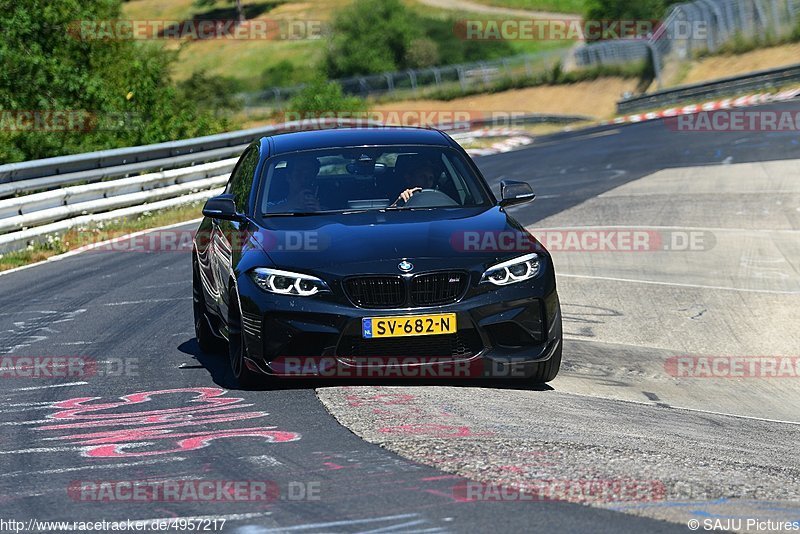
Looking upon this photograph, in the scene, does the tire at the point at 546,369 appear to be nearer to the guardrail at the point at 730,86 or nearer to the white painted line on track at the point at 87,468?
the white painted line on track at the point at 87,468

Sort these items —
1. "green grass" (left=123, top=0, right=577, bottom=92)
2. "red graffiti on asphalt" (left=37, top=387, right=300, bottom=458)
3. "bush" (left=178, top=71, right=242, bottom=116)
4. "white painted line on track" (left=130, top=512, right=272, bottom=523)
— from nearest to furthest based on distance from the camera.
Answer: "white painted line on track" (left=130, top=512, right=272, bottom=523) → "red graffiti on asphalt" (left=37, top=387, right=300, bottom=458) → "bush" (left=178, top=71, right=242, bottom=116) → "green grass" (left=123, top=0, right=577, bottom=92)

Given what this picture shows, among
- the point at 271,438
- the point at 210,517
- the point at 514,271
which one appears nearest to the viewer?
the point at 210,517

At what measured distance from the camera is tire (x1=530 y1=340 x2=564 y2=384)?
8016mm

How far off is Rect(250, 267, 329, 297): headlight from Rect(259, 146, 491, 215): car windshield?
102cm

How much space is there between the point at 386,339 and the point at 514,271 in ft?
2.93

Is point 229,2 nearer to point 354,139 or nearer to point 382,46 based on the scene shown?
point 382,46

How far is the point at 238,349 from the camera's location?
7898mm

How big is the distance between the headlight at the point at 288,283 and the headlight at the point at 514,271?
3.21 feet

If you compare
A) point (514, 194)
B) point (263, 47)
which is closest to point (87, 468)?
point (514, 194)

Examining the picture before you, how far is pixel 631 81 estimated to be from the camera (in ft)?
190

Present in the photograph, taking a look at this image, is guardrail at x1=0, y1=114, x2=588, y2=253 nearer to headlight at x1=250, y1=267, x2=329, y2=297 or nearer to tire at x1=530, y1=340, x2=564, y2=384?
headlight at x1=250, y1=267, x2=329, y2=297

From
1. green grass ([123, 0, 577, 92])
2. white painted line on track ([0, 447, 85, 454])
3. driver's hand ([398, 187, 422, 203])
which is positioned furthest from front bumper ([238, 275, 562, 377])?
green grass ([123, 0, 577, 92])

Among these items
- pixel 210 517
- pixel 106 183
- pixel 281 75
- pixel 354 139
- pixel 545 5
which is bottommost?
pixel 281 75

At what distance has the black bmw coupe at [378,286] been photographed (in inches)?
295
